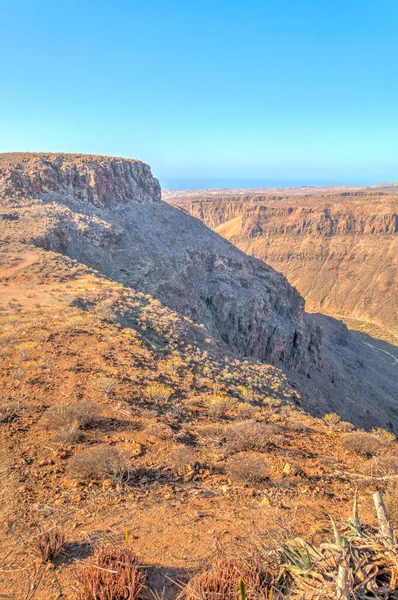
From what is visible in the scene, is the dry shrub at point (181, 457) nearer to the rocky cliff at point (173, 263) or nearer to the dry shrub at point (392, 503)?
the dry shrub at point (392, 503)

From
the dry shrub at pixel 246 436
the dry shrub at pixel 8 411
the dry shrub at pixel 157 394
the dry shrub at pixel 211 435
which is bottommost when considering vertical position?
the dry shrub at pixel 157 394

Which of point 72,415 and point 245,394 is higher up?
point 72,415

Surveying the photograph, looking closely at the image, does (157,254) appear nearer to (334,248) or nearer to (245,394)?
(245,394)

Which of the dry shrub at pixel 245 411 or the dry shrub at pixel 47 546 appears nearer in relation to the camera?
the dry shrub at pixel 47 546

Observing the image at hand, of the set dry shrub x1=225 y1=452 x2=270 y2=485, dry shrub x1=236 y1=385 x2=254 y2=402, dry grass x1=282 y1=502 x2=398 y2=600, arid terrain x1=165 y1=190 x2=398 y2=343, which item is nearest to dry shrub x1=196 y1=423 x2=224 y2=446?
dry shrub x1=225 y1=452 x2=270 y2=485

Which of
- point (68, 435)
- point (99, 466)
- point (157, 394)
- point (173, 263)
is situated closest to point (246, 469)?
point (99, 466)

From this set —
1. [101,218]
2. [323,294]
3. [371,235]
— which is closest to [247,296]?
[101,218]

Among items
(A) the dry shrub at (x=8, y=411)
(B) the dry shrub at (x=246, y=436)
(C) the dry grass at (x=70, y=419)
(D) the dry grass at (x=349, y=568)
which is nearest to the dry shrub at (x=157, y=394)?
(C) the dry grass at (x=70, y=419)
